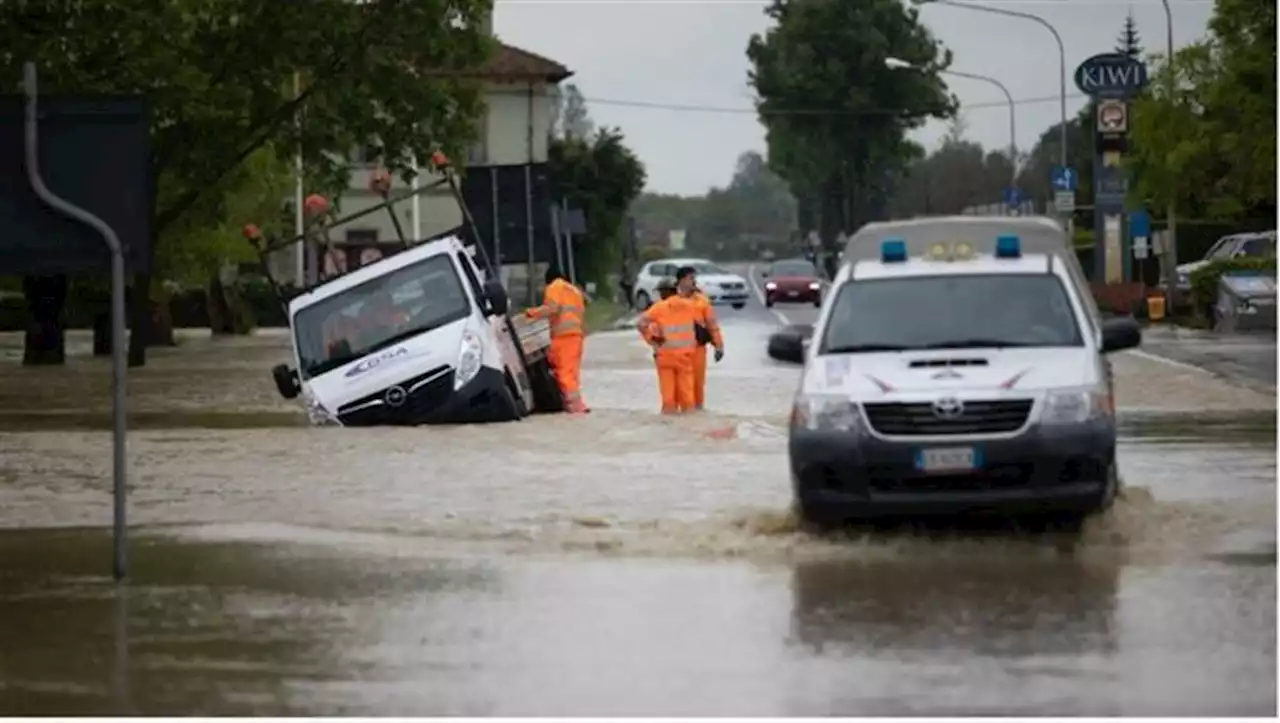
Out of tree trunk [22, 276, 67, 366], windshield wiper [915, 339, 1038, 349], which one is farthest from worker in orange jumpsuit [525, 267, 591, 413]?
tree trunk [22, 276, 67, 366]

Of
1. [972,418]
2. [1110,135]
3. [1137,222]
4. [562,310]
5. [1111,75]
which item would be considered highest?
[1111,75]

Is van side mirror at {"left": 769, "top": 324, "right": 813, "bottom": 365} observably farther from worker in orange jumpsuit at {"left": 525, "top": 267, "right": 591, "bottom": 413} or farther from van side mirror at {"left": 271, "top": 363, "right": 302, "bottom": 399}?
worker in orange jumpsuit at {"left": 525, "top": 267, "right": 591, "bottom": 413}

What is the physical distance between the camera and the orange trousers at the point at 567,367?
89.1ft

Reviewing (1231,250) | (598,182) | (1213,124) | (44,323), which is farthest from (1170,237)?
(598,182)

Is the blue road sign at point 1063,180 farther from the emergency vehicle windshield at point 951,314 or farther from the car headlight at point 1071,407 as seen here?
the car headlight at point 1071,407

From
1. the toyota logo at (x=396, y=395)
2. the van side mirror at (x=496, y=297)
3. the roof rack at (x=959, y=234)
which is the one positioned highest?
the roof rack at (x=959, y=234)

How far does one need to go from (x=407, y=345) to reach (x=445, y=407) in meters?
0.75

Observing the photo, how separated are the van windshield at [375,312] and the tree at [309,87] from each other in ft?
28.5

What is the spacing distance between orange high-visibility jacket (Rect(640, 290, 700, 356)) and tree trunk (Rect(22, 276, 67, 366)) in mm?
20183

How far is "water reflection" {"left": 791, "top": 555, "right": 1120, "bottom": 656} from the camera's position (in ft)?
37.1

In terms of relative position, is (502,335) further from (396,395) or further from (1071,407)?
(1071,407)

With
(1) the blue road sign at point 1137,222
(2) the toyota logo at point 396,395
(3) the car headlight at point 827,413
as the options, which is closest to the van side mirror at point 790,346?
(3) the car headlight at point 827,413

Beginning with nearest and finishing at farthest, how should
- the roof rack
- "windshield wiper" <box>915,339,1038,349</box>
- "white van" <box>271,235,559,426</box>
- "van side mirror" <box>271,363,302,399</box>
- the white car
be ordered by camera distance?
"windshield wiper" <box>915,339,1038,349</box>
the roof rack
"white van" <box>271,235,559,426</box>
"van side mirror" <box>271,363,302,399</box>
the white car

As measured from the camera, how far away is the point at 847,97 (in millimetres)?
57875
